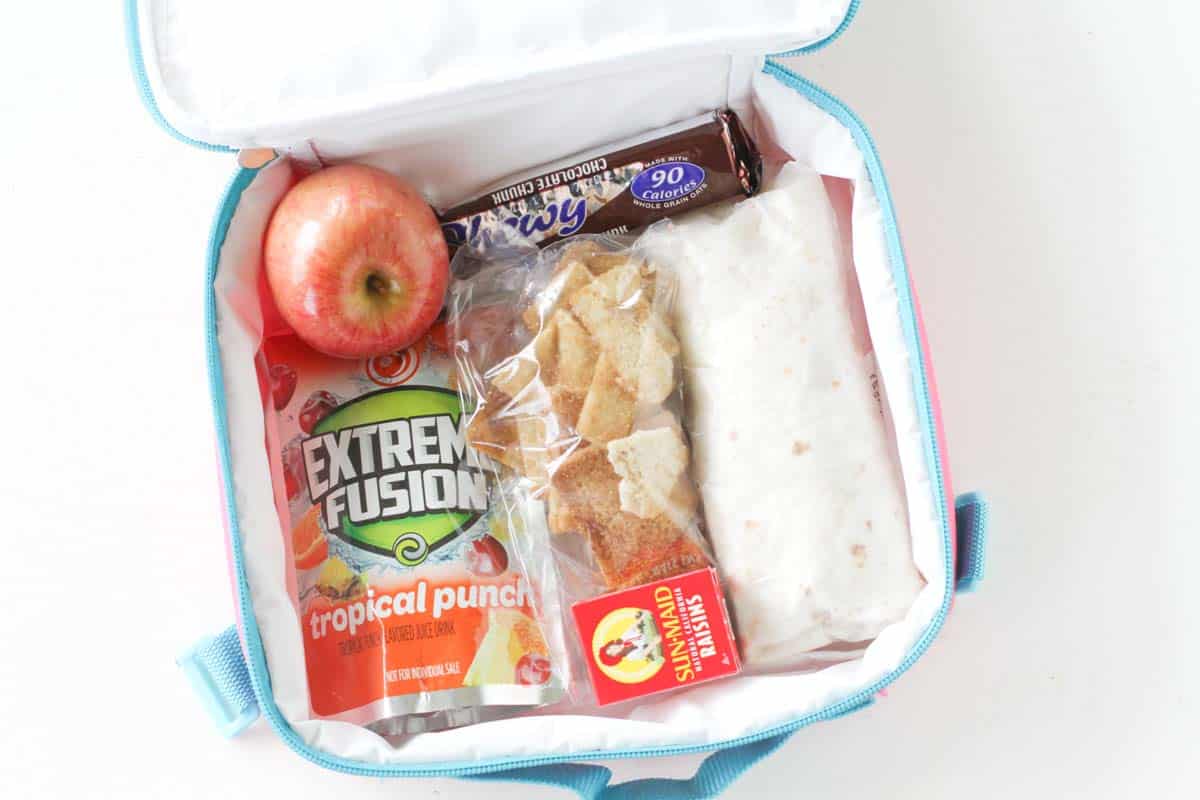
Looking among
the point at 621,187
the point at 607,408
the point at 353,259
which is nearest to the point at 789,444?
the point at 607,408

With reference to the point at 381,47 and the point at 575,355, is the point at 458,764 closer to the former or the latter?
the point at 575,355

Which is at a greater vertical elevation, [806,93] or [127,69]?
[127,69]

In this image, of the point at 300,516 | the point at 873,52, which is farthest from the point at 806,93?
the point at 300,516

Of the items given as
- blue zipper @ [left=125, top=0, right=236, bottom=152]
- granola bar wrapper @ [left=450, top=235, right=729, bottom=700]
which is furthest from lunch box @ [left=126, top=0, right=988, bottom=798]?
granola bar wrapper @ [left=450, top=235, right=729, bottom=700]

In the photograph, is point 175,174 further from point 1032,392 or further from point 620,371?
point 1032,392

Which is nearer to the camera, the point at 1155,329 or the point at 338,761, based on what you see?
the point at 338,761

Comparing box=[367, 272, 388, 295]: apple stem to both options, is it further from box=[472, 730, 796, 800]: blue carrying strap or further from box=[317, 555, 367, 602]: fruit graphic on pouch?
box=[472, 730, 796, 800]: blue carrying strap
